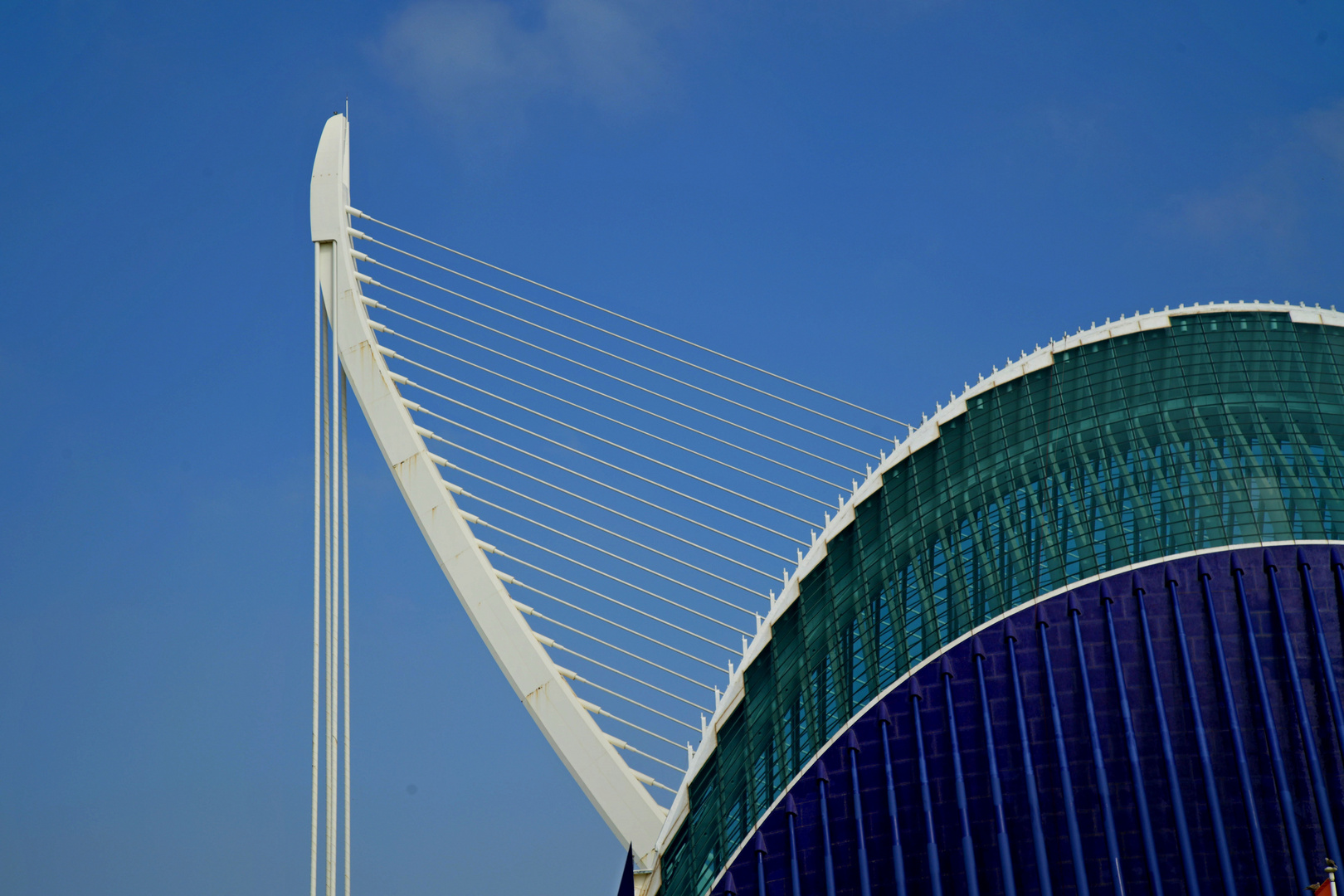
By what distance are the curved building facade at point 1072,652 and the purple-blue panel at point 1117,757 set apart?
2.6 inches

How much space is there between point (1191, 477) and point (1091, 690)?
25.3 feet

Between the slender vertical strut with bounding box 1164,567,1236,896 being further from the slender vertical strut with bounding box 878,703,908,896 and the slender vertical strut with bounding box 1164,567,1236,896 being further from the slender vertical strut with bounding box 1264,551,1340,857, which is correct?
the slender vertical strut with bounding box 878,703,908,896

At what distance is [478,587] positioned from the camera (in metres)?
46.1

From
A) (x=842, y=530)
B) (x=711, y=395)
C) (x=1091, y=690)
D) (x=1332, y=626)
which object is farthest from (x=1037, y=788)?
(x=711, y=395)

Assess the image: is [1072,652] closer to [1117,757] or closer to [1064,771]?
[1117,757]

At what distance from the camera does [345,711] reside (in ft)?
150

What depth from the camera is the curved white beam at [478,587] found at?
45.1 metres

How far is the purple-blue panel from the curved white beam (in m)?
5.54

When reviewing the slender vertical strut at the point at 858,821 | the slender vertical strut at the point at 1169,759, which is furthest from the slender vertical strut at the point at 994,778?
the slender vertical strut at the point at 1169,759

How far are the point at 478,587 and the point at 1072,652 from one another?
17427 mm

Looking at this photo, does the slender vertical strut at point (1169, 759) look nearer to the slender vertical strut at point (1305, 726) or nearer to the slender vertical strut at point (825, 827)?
the slender vertical strut at point (1305, 726)

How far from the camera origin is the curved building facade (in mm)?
37656

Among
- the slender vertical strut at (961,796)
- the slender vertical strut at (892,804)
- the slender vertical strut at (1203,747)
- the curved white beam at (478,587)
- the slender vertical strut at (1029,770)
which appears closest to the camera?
the slender vertical strut at (1203,747)

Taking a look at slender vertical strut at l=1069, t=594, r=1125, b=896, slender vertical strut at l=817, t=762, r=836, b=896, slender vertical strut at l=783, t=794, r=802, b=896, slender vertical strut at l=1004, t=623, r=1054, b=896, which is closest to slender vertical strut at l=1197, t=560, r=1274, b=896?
slender vertical strut at l=1069, t=594, r=1125, b=896
